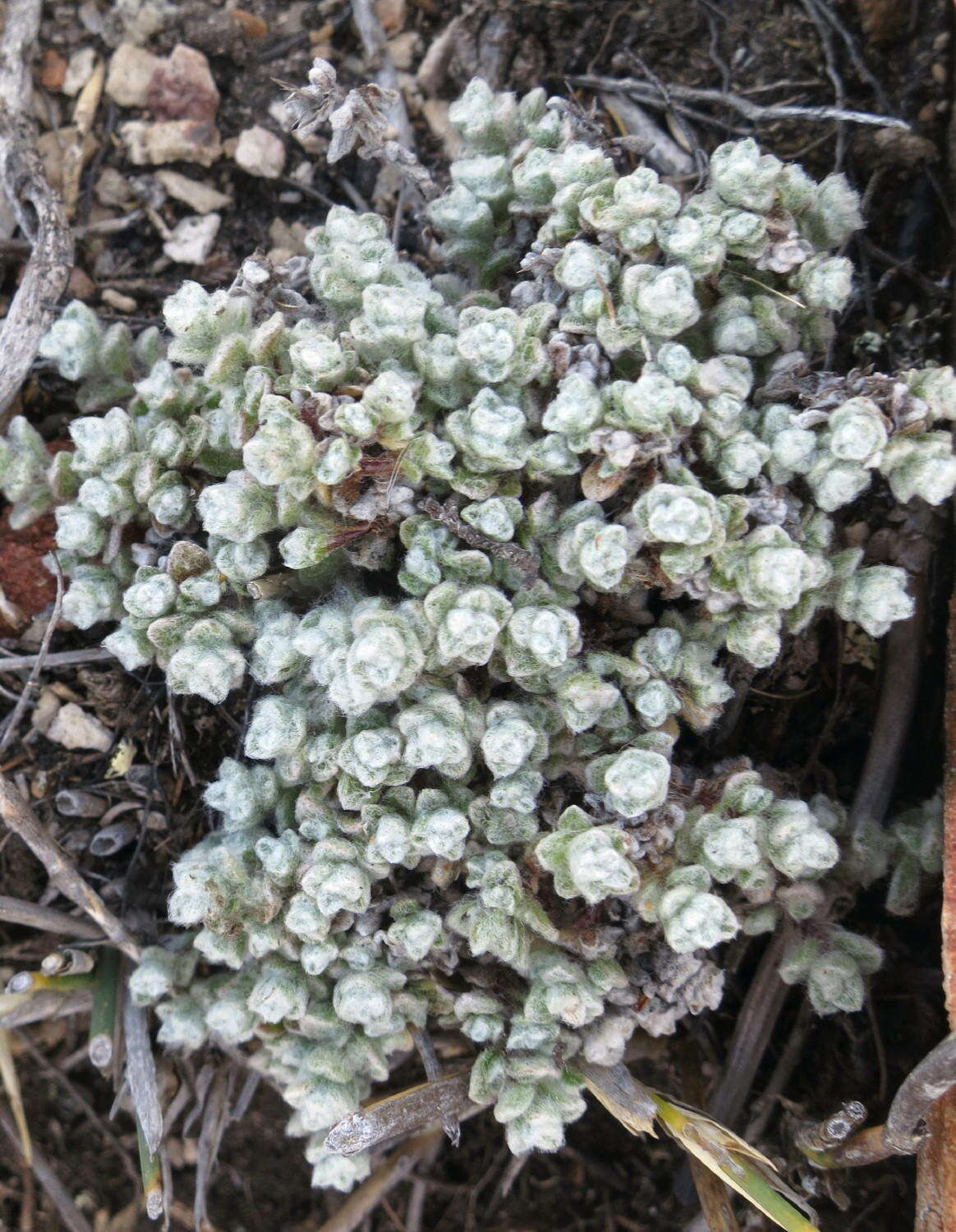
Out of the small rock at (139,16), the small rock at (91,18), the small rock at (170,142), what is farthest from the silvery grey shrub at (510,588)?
the small rock at (91,18)

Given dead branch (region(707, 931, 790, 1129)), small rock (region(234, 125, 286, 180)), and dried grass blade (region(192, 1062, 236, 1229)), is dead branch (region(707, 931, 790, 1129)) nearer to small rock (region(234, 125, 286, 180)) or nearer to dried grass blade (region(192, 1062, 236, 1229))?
dried grass blade (region(192, 1062, 236, 1229))

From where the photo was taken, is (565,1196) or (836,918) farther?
(565,1196)

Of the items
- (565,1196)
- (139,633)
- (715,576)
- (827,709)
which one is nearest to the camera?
(715,576)

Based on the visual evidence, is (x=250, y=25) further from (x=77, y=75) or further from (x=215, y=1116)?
(x=215, y=1116)

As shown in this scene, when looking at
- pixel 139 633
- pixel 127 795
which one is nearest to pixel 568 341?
pixel 139 633

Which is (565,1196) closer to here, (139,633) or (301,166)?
(139,633)
